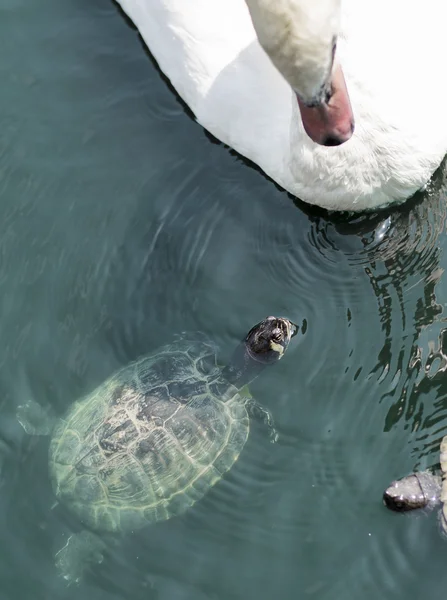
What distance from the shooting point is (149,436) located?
490cm

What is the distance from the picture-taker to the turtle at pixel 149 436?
486cm

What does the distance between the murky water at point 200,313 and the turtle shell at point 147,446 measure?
98 mm

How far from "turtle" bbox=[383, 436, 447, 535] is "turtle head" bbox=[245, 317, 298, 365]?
93 cm

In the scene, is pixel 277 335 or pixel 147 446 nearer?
pixel 147 446

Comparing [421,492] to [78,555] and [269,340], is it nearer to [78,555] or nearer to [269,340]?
[269,340]

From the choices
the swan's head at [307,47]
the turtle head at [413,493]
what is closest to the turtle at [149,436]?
the turtle head at [413,493]

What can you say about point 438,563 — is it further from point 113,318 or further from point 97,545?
point 113,318

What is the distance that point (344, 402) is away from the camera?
16.3 ft

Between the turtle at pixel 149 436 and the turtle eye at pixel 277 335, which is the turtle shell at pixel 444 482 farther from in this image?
the turtle eye at pixel 277 335

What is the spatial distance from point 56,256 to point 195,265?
0.85 metres

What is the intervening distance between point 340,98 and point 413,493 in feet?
6.33

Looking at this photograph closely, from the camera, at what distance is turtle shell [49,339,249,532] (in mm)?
4871

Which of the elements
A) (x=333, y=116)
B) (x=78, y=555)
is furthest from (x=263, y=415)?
(x=333, y=116)

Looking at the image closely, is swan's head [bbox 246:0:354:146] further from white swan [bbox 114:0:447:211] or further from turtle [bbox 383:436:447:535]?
turtle [bbox 383:436:447:535]
